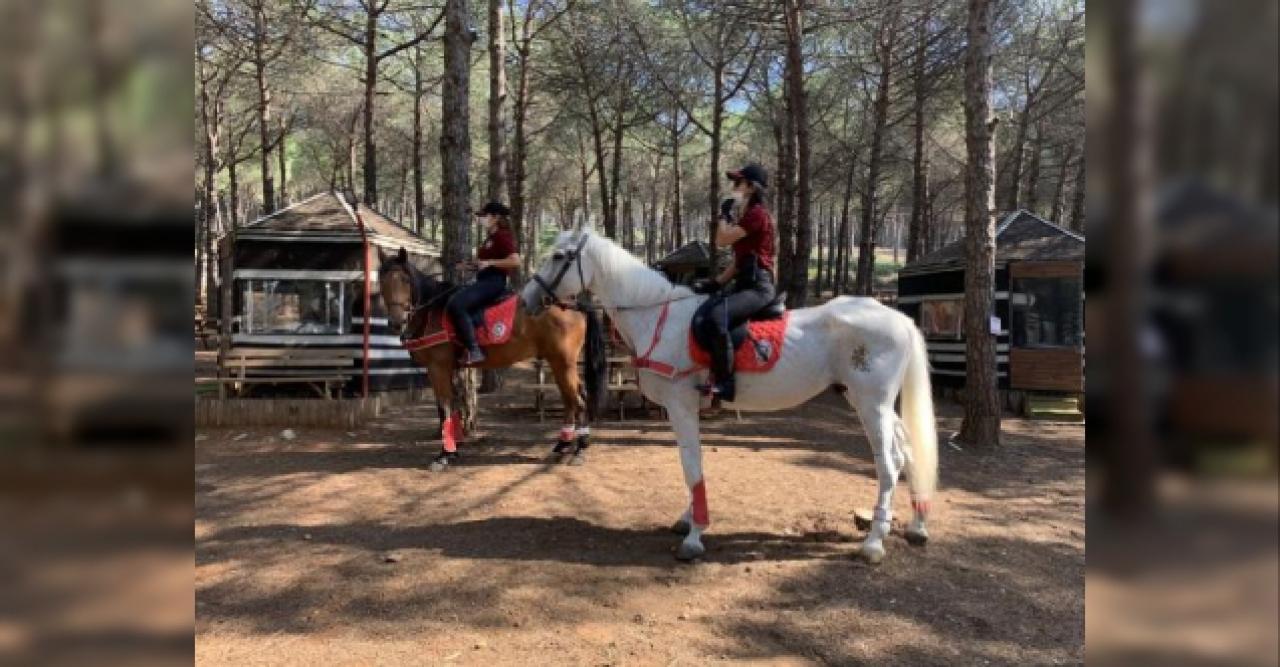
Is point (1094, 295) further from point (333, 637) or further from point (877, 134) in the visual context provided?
point (877, 134)

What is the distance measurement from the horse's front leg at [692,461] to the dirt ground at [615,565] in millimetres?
188

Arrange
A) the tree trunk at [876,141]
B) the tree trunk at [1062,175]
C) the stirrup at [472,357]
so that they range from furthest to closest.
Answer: the tree trunk at [1062,175]
the tree trunk at [876,141]
the stirrup at [472,357]

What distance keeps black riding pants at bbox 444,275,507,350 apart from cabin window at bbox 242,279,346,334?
5.01m

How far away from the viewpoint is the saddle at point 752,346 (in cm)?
495

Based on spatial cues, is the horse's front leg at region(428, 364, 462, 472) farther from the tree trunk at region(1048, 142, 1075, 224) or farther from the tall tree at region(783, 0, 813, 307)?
the tree trunk at region(1048, 142, 1075, 224)

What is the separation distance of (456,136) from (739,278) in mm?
5140

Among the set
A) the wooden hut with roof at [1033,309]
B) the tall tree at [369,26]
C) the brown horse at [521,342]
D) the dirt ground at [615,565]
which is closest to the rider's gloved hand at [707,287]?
the dirt ground at [615,565]

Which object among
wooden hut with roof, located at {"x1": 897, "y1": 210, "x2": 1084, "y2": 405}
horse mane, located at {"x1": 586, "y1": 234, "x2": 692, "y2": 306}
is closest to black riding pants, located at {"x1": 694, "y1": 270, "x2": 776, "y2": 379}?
horse mane, located at {"x1": 586, "y1": 234, "x2": 692, "y2": 306}

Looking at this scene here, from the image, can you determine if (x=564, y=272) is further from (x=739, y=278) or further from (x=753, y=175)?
(x=753, y=175)

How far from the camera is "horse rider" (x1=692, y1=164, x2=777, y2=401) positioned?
491cm

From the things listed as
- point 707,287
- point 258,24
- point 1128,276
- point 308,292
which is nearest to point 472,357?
point 707,287

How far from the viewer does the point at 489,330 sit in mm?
7664

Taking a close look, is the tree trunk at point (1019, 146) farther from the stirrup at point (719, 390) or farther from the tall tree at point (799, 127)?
the stirrup at point (719, 390)

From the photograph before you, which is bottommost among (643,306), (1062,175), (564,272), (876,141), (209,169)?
(643,306)
